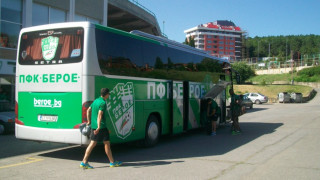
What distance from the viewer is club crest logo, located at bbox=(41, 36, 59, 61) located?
8148mm

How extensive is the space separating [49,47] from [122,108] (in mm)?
2455

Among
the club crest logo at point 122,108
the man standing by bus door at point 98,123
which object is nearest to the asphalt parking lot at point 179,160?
the man standing by bus door at point 98,123

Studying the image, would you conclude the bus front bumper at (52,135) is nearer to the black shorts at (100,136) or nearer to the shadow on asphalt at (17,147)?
the black shorts at (100,136)

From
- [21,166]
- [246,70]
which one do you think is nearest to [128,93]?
[21,166]

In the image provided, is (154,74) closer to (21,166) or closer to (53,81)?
(53,81)

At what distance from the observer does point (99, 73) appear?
7.98 meters

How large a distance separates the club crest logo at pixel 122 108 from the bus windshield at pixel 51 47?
1.39m

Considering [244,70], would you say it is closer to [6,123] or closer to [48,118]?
[6,123]

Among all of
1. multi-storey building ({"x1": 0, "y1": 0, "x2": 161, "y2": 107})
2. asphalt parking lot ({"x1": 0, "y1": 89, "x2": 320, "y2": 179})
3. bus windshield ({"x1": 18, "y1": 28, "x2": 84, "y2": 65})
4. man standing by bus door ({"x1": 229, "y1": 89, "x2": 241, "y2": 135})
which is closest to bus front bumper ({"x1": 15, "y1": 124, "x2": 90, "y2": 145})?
asphalt parking lot ({"x1": 0, "y1": 89, "x2": 320, "y2": 179})

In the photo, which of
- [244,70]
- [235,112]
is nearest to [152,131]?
[235,112]

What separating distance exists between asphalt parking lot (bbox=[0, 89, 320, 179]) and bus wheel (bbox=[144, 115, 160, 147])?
28cm

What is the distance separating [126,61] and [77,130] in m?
2.43

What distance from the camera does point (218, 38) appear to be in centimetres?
17700

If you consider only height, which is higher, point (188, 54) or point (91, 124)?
point (188, 54)
